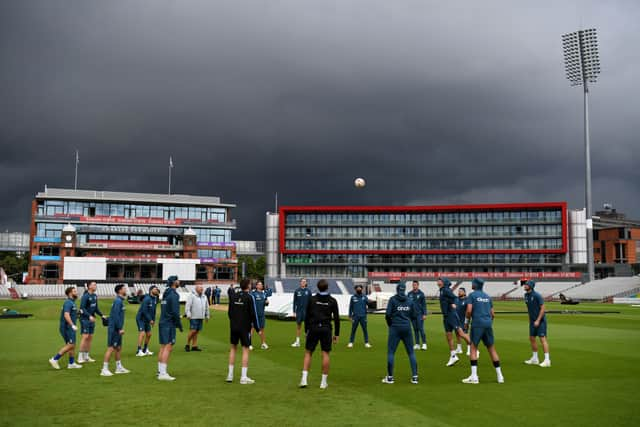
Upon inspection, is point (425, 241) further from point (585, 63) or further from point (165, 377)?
point (165, 377)

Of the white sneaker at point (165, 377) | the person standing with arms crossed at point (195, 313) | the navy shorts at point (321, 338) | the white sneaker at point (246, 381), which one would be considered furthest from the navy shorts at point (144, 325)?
the navy shorts at point (321, 338)

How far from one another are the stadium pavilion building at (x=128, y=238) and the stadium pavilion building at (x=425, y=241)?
14.4m

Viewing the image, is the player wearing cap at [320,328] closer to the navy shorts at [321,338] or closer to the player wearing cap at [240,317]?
the navy shorts at [321,338]

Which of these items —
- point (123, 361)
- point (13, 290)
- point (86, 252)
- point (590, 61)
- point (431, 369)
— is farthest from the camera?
A: point (86, 252)

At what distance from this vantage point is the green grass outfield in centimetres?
873

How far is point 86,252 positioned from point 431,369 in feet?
326

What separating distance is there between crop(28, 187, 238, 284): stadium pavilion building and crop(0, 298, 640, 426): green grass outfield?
8743cm

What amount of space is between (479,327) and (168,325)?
7.02 metres

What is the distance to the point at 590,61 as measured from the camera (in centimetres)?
8394

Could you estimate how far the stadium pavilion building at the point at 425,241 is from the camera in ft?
358

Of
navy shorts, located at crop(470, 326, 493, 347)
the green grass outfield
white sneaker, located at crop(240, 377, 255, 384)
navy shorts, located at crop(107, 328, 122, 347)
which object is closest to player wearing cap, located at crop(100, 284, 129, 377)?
navy shorts, located at crop(107, 328, 122, 347)

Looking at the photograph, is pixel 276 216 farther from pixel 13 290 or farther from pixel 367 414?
pixel 367 414

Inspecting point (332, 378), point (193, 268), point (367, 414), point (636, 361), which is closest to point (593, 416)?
point (367, 414)

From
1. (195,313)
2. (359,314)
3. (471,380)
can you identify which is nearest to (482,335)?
(471,380)
